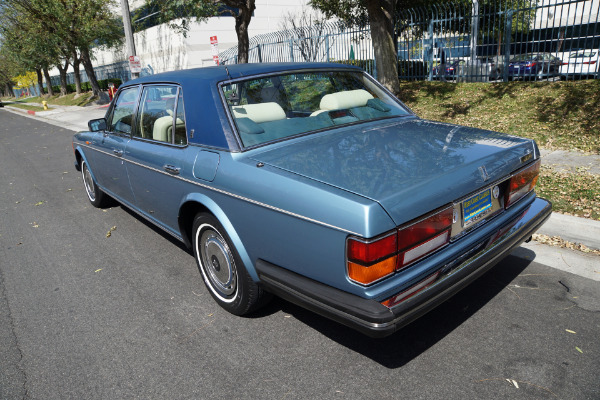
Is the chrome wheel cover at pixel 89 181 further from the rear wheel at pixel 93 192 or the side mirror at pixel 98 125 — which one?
the side mirror at pixel 98 125

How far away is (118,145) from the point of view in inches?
176

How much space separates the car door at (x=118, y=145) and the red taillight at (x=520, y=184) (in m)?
3.41

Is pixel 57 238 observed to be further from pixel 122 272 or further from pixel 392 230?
pixel 392 230

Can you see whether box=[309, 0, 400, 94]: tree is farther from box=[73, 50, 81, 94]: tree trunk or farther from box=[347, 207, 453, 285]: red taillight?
box=[73, 50, 81, 94]: tree trunk

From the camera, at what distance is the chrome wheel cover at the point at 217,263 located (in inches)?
123

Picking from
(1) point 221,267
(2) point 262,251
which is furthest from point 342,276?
(1) point 221,267

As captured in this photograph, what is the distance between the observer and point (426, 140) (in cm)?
300

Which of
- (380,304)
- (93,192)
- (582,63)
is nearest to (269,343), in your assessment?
(380,304)

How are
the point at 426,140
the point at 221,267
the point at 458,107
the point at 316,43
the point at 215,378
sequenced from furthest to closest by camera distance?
the point at 316,43
the point at 458,107
the point at 221,267
the point at 426,140
the point at 215,378

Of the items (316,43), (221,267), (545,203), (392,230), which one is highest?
(316,43)

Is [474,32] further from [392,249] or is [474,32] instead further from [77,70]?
[77,70]

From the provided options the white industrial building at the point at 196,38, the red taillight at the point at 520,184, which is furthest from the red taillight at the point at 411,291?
the white industrial building at the point at 196,38

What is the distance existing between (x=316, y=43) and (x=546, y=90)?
30.4 ft

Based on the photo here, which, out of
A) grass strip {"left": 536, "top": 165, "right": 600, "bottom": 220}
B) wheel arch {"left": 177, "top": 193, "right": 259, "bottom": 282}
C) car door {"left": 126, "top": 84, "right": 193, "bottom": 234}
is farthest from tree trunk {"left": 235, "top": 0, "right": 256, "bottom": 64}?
wheel arch {"left": 177, "top": 193, "right": 259, "bottom": 282}
